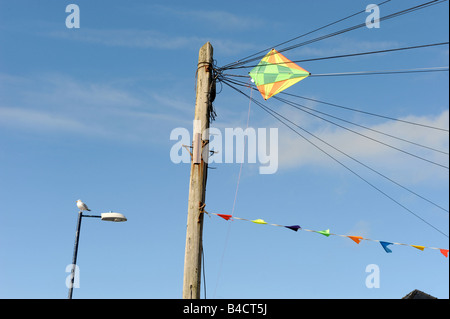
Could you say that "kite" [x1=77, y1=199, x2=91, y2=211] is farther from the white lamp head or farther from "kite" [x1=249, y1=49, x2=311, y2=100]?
"kite" [x1=249, y1=49, x2=311, y2=100]

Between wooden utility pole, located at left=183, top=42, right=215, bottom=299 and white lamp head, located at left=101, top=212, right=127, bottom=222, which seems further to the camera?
white lamp head, located at left=101, top=212, right=127, bottom=222

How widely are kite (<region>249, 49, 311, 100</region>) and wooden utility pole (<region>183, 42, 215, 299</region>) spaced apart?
3.67 ft

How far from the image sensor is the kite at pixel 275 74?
38.3ft

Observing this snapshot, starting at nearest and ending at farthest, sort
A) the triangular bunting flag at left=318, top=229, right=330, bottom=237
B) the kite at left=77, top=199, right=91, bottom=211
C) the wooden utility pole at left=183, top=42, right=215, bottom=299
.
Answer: the wooden utility pole at left=183, top=42, right=215, bottom=299 < the triangular bunting flag at left=318, top=229, right=330, bottom=237 < the kite at left=77, top=199, right=91, bottom=211

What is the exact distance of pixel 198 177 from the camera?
1061 centimetres

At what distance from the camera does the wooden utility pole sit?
32.6 ft

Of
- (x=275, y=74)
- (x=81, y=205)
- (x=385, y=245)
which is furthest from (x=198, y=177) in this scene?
(x=385, y=245)

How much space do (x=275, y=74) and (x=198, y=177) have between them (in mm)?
2997

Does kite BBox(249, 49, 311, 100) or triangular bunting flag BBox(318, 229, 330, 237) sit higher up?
kite BBox(249, 49, 311, 100)

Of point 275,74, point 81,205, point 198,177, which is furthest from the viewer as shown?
point 81,205

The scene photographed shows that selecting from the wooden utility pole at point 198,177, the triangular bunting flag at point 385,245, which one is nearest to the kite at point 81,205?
the wooden utility pole at point 198,177

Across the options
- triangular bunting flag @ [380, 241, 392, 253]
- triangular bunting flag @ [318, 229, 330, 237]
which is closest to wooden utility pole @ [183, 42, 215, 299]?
triangular bunting flag @ [318, 229, 330, 237]

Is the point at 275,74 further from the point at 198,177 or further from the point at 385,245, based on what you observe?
the point at 385,245
